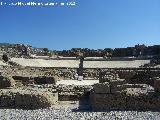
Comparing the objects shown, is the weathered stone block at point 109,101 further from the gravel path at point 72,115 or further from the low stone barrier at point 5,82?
the low stone barrier at point 5,82

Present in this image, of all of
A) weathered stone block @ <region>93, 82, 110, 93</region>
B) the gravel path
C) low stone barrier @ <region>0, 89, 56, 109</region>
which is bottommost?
the gravel path

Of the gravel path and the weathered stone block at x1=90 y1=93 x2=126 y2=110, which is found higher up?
the weathered stone block at x1=90 y1=93 x2=126 y2=110

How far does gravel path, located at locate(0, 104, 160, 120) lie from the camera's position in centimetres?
1266

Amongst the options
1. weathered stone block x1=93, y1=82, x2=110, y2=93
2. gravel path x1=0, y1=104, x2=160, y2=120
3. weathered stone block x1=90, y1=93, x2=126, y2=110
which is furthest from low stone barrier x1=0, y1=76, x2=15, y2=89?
weathered stone block x1=90, y1=93, x2=126, y2=110

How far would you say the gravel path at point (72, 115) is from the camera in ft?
41.5

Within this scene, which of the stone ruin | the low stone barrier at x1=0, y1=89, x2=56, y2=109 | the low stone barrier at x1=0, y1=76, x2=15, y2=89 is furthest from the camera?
the low stone barrier at x1=0, y1=76, x2=15, y2=89

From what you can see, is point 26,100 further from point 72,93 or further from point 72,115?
point 72,93

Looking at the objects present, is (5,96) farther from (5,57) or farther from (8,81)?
(5,57)

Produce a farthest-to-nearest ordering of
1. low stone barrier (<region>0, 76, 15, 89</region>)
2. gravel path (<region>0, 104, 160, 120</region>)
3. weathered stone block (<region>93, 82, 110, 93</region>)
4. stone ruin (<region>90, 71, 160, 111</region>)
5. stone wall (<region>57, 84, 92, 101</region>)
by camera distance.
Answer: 1. low stone barrier (<region>0, 76, 15, 89</region>)
2. stone wall (<region>57, 84, 92, 101</region>)
3. weathered stone block (<region>93, 82, 110, 93</region>)
4. stone ruin (<region>90, 71, 160, 111</region>)
5. gravel path (<region>0, 104, 160, 120</region>)

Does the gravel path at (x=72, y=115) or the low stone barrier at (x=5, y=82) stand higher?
the low stone barrier at (x=5, y=82)

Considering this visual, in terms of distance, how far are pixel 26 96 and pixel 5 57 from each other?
3625 cm

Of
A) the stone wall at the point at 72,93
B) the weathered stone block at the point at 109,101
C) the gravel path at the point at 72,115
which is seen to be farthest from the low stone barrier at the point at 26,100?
the stone wall at the point at 72,93

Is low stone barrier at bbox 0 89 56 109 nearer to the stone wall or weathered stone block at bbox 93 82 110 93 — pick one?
weathered stone block at bbox 93 82 110 93

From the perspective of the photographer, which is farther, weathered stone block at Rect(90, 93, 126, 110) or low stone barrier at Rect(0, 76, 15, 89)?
low stone barrier at Rect(0, 76, 15, 89)
